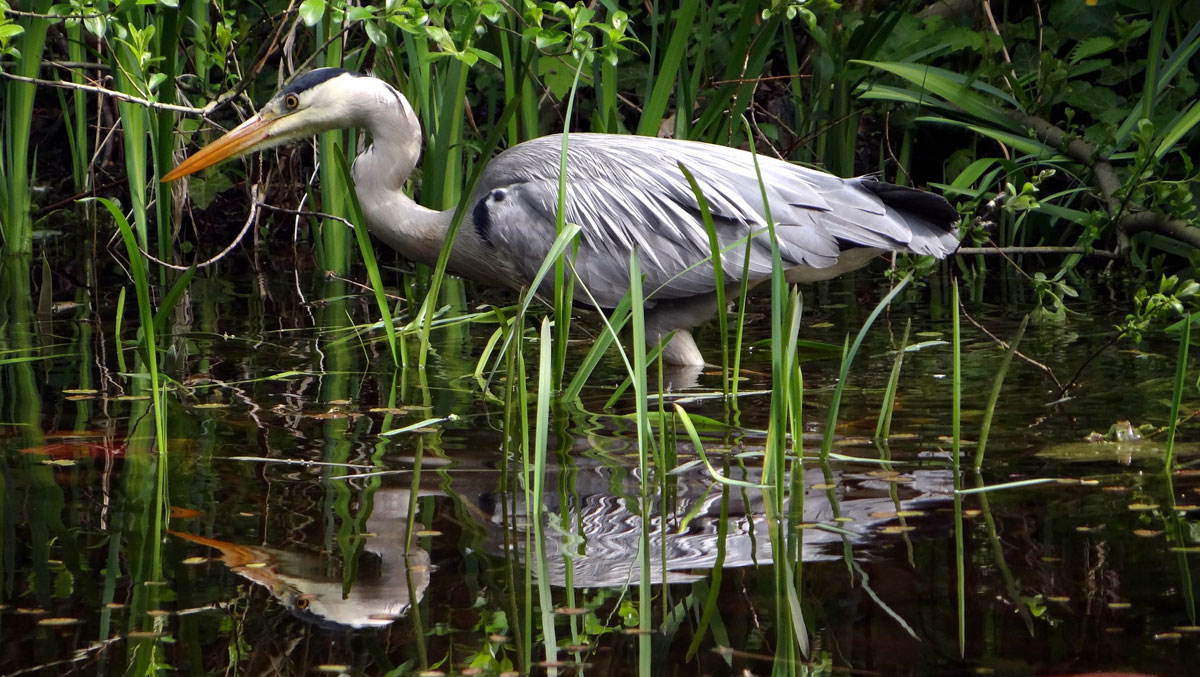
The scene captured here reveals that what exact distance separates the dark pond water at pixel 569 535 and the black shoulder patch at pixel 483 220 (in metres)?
0.75

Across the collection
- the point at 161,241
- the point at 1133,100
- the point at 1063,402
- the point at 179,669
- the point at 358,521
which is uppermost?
the point at 1133,100

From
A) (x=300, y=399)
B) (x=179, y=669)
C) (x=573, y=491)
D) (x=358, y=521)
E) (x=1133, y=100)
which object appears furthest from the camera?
(x=1133, y=100)

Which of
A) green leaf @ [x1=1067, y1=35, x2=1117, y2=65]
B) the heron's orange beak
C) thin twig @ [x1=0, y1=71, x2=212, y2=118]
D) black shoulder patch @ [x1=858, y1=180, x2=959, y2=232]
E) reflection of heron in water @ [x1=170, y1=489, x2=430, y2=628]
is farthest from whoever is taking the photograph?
green leaf @ [x1=1067, y1=35, x2=1117, y2=65]

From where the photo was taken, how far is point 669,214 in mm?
5008

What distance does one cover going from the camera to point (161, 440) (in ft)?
10.4

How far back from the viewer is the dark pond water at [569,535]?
2.17 metres

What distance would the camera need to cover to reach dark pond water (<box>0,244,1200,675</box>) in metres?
2.17

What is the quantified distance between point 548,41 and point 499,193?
3.42 ft

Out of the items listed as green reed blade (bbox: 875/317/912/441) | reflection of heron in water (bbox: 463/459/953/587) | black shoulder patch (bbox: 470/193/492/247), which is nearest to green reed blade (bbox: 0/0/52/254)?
black shoulder patch (bbox: 470/193/492/247)

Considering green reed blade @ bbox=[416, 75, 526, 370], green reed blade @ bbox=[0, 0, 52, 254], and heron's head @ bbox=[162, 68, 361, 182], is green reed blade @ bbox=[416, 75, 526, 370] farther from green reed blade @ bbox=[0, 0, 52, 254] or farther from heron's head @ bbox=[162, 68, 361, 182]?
green reed blade @ bbox=[0, 0, 52, 254]

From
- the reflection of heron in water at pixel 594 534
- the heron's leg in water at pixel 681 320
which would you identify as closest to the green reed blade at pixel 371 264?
the heron's leg in water at pixel 681 320

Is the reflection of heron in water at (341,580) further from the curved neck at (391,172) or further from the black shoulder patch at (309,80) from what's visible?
the black shoulder patch at (309,80)

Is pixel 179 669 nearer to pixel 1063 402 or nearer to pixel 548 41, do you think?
pixel 548 41

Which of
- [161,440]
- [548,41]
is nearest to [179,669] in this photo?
[161,440]
